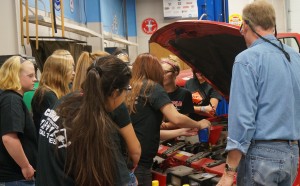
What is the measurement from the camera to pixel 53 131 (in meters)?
1.58

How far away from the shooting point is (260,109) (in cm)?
189

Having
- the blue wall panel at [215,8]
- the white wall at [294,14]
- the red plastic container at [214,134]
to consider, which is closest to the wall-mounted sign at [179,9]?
the white wall at [294,14]

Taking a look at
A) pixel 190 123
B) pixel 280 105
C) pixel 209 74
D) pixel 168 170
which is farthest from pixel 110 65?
pixel 209 74

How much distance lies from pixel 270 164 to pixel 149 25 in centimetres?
1096

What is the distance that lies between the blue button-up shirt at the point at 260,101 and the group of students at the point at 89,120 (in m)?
0.51

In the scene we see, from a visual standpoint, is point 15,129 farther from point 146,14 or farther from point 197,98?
point 146,14

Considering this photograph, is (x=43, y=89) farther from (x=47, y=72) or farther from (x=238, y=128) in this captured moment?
(x=238, y=128)

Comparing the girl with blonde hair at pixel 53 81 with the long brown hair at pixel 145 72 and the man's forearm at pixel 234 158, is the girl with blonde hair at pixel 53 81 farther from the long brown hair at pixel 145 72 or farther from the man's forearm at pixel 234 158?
the man's forearm at pixel 234 158

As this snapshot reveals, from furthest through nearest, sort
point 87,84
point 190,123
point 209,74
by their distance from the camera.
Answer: point 209,74
point 190,123
point 87,84

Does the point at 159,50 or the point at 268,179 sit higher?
the point at 159,50

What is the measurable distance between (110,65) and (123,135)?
0.34 meters

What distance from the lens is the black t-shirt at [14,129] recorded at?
2545 mm

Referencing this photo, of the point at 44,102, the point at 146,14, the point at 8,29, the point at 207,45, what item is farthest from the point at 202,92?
the point at 146,14

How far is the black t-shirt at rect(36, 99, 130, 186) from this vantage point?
1567 millimetres
